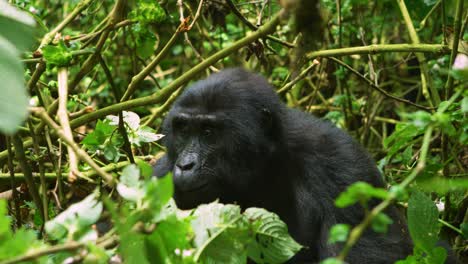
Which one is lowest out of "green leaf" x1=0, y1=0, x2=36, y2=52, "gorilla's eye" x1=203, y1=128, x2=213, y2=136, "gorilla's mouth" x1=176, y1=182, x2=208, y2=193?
"gorilla's mouth" x1=176, y1=182, x2=208, y2=193

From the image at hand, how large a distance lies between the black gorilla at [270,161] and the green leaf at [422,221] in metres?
0.79

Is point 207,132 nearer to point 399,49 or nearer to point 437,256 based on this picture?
point 399,49

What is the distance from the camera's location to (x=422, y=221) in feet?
9.97

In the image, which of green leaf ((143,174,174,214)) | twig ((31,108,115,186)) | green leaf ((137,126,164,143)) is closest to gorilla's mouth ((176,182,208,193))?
green leaf ((137,126,164,143))

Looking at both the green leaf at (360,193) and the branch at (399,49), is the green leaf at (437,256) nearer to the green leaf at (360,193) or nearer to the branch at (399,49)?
the branch at (399,49)

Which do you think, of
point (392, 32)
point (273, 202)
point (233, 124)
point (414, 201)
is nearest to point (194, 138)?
point (233, 124)

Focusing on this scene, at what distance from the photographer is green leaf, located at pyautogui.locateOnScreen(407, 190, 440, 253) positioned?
2971 mm

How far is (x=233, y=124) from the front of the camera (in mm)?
3979

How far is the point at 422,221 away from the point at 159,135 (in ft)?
4.51

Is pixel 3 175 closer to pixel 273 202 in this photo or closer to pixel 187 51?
pixel 273 202

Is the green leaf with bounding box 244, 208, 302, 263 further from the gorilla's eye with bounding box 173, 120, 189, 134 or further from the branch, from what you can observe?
the gorilla's eye with bounding box 173, 120, 189, 134

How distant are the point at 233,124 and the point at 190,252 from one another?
5.89 ft

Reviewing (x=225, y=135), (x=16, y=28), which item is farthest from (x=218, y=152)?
(x=16, y=28)

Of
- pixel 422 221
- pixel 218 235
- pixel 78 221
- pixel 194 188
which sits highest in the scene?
pixel 78 221
